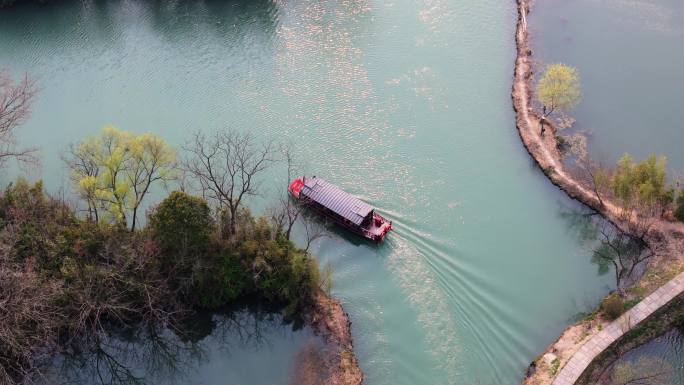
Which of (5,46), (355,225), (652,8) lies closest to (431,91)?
(355,225)

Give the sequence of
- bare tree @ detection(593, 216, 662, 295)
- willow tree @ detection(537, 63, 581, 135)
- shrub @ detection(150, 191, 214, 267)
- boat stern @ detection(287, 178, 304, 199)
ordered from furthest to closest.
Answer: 1. willow tree @ detection(537, 63, 581, 135)
2. boat stern @ detection(287, 178, 304, 199)
3. bare tree @ detection(593, 216, 662, 295)
4. shrub @ detection(150, 191, 214, 267)

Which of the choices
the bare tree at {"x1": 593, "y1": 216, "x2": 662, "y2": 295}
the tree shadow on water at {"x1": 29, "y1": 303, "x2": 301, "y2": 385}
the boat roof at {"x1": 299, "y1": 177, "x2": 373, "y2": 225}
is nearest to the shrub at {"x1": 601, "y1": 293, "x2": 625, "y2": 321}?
the bare tree at {"x1": 593, "y1": 216, "x2": 662, "y2": 295}

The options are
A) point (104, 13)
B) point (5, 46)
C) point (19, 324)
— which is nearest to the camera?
point (19, 324)

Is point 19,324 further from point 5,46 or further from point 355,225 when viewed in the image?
point 5,46

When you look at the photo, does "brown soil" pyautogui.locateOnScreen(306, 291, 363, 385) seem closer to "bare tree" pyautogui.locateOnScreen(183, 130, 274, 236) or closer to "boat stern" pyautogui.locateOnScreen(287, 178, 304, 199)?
"boat stern" pyautogui.locateOnScreen(287, 178, 304, 199)

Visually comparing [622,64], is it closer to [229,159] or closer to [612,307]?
[612,307]

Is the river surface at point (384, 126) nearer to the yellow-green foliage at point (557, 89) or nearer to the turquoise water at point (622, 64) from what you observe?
the yellow-green foliage at point (557, 89)

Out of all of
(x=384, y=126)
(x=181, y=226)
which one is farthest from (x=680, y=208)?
(x=181, y=226)
